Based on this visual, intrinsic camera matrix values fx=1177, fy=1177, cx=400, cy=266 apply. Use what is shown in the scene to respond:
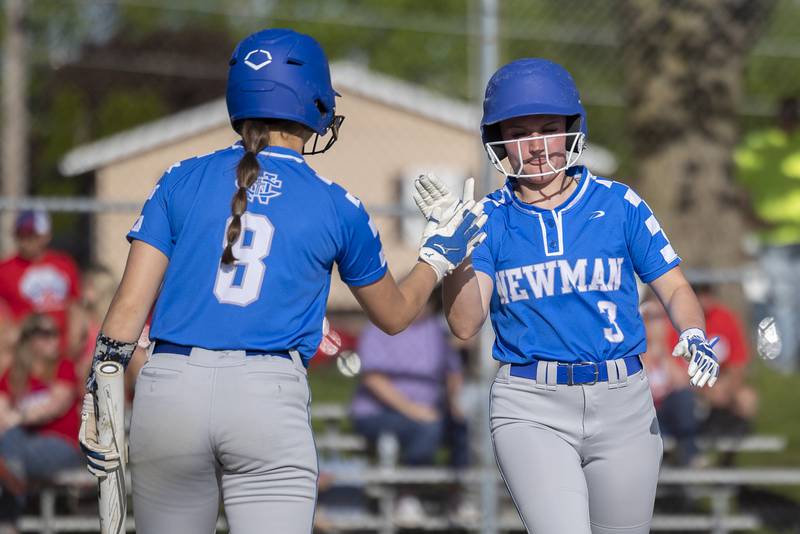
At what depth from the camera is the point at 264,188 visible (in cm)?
317

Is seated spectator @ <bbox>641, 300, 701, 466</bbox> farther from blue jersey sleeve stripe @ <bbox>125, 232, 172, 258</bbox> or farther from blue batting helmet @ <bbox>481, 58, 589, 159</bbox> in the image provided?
blue jersey sleeve stripe @ <bbox>125, 232, 172, 258</bbox>

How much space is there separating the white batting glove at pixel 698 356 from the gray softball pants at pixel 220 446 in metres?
1.25

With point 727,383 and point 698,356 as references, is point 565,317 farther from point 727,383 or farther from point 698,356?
point 727,383

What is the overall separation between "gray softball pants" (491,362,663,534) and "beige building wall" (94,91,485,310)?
10.4 m

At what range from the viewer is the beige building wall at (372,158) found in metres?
15.8

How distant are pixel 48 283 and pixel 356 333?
6414 millimetres

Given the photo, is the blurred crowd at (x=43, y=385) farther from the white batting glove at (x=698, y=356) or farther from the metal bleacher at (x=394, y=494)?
the white batting glove at (x=698, y=356)

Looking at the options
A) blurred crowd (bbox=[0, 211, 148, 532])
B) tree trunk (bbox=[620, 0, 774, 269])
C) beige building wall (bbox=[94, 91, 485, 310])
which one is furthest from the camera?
beige building wall (bbox=[94, 91, 485, 310])

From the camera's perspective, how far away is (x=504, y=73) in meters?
3.94

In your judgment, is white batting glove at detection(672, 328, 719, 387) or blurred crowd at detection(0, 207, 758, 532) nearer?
white batting glove at detection(672, 328, 719, 387)

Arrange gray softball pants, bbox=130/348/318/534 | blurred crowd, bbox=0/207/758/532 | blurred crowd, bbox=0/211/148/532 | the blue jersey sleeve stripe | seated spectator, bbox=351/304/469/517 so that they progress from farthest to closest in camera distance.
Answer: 1. seated spectator, bbox=351/304/469/517
2. blurred crowd, bbox=0/207/758/532
3. blurred crowd, bbox=0/211/148/532
4. the blue jersey sleeve stripe
5. gray softball pants, bbox=130/348/318/534

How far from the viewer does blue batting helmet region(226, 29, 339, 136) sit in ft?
10.7

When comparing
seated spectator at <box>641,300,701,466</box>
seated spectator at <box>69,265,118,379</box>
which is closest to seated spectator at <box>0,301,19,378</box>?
seated spectator at <box>69,265,118,379</box>

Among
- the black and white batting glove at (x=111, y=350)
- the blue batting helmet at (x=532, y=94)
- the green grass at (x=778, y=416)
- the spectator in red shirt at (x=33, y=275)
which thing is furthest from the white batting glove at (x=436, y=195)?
the green grass at (x=778, y=416)
